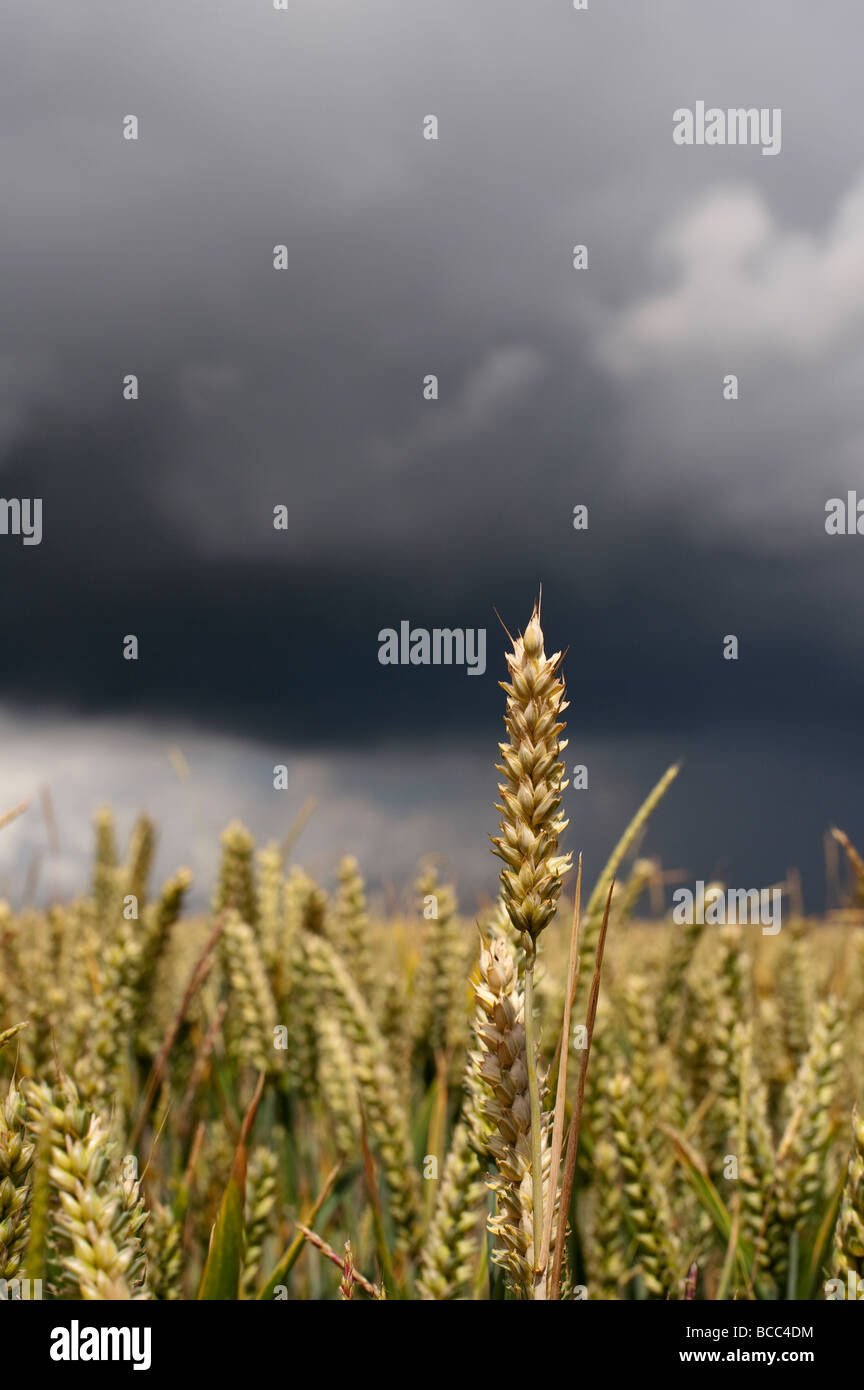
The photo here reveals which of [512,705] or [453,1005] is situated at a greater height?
[512,705]

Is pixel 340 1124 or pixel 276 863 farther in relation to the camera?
pixel 276 863

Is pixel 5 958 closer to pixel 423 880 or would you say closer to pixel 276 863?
pixel 276 863

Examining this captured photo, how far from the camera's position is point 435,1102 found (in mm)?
2086

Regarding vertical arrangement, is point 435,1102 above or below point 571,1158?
below

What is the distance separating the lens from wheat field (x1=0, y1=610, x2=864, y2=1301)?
0.73 meters

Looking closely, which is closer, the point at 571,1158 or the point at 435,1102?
the point at 571,1158

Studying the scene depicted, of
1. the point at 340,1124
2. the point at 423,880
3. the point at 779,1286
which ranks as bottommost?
the point at 779,1286

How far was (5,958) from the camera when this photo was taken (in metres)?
2.74

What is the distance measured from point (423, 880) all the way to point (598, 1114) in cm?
87

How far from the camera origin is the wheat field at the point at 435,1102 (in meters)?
0.73
